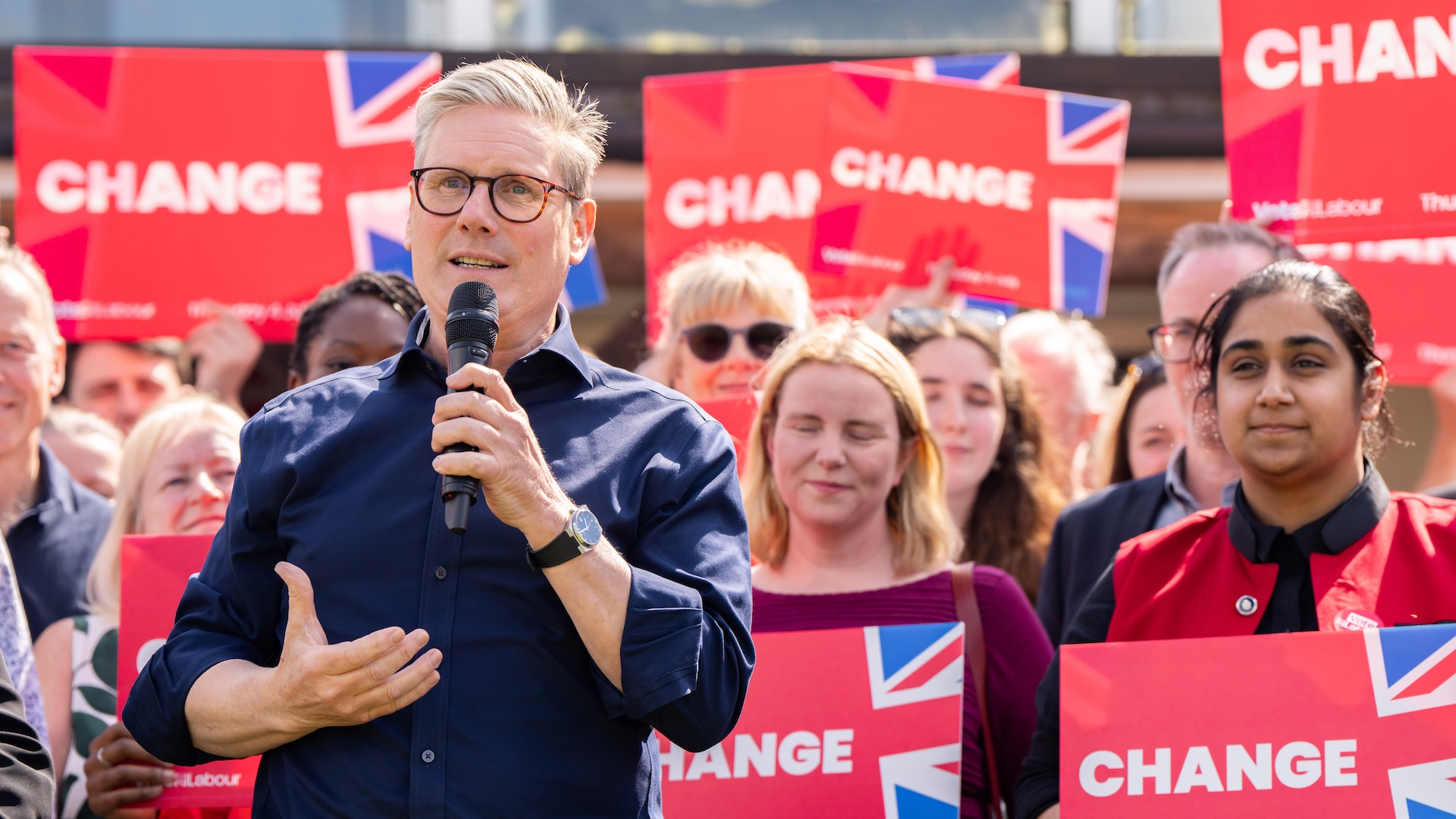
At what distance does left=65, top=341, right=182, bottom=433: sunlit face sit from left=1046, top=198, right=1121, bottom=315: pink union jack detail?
3056 millimetres

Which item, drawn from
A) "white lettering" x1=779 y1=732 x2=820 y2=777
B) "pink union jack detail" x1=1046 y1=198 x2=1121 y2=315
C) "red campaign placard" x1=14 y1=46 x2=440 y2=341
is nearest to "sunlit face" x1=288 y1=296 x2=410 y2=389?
"red campaign placard" x1=14 y1=46 x2=440 y2=341

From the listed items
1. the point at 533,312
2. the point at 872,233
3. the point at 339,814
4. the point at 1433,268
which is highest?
the point at 872,233

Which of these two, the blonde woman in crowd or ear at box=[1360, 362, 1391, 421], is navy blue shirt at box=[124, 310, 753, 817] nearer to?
the blonde woman in crowd

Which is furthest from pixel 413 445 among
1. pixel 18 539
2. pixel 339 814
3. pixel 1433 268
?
pixel 1433 268

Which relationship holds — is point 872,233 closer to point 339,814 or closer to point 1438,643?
point 1438,643

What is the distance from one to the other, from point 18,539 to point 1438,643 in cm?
320

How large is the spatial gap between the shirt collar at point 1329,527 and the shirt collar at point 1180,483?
32.4 inches

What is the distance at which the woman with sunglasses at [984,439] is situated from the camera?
4.33 m

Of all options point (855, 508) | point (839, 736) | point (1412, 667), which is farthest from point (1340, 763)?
point (855, 508)

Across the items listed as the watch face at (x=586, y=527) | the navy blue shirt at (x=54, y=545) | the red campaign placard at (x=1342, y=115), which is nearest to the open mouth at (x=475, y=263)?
the watch face at (x=586, y=527)

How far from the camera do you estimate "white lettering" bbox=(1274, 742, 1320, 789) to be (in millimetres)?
2572

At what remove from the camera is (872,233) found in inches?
197

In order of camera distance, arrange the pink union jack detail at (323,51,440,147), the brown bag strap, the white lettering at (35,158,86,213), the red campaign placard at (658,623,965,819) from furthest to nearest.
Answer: the pink union jack detail at (323,51,440,147) → the white lettering at (35,158,86,213) → the brown bag strap → the red campaign placard at (658,623,965,819)

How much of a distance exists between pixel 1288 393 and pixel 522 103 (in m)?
1.49
